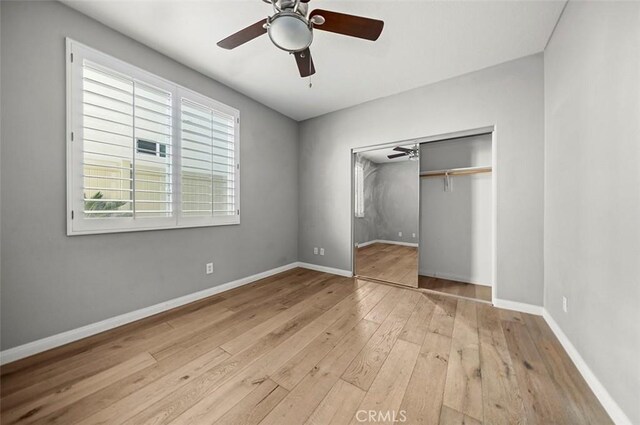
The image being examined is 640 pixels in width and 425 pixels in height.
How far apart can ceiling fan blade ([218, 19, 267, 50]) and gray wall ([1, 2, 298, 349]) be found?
1219 millimetres

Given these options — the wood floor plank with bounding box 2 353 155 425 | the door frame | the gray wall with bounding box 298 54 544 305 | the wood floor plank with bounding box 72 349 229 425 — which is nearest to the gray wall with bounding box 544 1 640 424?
the gray wall with bounding box 298 54 544 305

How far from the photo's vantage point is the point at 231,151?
3186mm

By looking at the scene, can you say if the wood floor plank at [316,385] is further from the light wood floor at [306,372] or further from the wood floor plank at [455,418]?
the wood floor plank at [455,418]

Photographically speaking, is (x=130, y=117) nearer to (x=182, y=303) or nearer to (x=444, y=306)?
(x=182, y=303)

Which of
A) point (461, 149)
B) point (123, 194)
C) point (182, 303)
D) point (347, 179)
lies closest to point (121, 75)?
point (123, 194)

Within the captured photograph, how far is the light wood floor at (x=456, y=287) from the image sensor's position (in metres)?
2.88

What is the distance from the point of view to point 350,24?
158cm

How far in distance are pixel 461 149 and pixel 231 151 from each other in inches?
127

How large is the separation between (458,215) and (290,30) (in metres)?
3.13

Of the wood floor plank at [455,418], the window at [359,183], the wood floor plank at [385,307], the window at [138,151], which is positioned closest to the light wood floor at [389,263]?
the wood floor plank at [385,307]

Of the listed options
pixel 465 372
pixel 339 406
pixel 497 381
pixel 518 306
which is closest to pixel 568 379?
pixel 497 381

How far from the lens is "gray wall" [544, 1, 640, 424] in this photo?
113 centimetres
